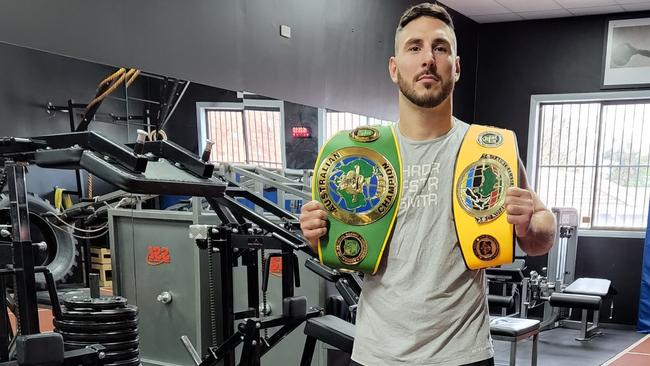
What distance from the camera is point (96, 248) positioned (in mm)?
2812

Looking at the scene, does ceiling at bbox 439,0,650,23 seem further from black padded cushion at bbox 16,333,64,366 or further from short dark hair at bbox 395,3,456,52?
black padded cushion at bbox 16,333,64,366

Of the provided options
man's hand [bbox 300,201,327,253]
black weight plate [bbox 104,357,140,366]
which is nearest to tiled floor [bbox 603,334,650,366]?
black weight plate [bbox 104,357,140,366]

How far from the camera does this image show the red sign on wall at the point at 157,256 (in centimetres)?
353

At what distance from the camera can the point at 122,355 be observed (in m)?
2.20

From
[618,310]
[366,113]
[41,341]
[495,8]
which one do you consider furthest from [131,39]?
[618,310]

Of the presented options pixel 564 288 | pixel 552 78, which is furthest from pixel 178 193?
pixel 552 78

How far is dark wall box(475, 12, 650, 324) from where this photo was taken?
6.30 m

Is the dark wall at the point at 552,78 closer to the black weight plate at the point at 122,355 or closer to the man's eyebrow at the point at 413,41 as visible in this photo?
the black weight plate at the point at 122,355

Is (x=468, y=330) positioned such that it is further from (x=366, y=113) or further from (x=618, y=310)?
(x=618, y=310)

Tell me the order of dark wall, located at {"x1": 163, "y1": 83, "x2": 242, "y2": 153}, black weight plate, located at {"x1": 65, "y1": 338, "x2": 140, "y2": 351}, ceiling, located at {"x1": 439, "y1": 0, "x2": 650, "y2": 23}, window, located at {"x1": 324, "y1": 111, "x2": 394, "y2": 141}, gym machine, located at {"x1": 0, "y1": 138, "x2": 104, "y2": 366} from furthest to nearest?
ceiling, located at {"x1": 439, "y1": 0, "x2": 650, "y2": 23} → window, located at {"x1": 324, "y1": 111, "x2": 394, "y2": 141} → dark wall, located at {"x1": 163, "y1": 83, "x2": 242, "y2": 153} → black weight plate, located at {"x1": 65, "y1": 338, "x2": 140, "y2": 351} → gym machine, located at {"x1": 0, "y1": 138, "x2": 104, "y2": 366}

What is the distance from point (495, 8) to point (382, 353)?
18.9 feet

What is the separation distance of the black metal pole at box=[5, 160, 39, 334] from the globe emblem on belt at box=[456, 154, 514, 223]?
1.38 metres

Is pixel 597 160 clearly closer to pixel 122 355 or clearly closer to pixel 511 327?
pixel 511 327

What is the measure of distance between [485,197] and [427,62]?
322 mm
